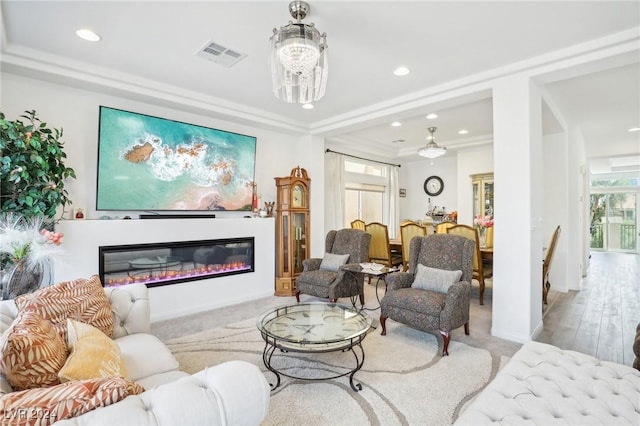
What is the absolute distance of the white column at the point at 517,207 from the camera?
120 inches

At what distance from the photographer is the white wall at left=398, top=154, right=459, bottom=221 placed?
7551 mm

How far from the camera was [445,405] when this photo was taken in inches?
81.4

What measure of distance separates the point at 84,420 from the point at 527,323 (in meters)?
3.48

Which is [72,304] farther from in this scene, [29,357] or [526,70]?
[526,70]

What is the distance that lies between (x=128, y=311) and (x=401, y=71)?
3.22 metres

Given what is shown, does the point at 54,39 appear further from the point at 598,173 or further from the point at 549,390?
the point at 598,173

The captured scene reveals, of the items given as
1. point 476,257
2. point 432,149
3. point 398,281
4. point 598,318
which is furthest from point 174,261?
point 598,318

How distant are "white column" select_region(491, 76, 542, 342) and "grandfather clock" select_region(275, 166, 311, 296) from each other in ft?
9.10

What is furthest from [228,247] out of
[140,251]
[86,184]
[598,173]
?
[598,173]

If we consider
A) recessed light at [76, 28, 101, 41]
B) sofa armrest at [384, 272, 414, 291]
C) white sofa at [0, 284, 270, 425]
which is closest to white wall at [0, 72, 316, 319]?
recessed light at [76, 28, 101, 41]

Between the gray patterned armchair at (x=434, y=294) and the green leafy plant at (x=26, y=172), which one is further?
the gray patterned armchair at (x=434, y=294)

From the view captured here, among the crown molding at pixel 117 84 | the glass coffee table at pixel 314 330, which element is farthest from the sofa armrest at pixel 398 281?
the crown molding at pixel 117 84

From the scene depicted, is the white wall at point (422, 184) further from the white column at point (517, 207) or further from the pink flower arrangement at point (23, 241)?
the pink flower arrangement at point (23, 241)

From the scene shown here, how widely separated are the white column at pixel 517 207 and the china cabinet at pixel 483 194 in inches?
127
